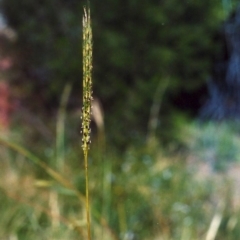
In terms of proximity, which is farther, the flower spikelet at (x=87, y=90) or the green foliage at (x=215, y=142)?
the green foliage at (x=215, y=142)

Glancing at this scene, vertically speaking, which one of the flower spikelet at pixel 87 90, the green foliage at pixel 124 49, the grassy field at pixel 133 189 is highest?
the flower spikelet at pixel 87 90

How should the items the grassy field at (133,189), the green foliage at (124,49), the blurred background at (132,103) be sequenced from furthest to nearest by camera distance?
the green foliage at (124,49), the blurred background at (132,103), the grassy field at (133,189)

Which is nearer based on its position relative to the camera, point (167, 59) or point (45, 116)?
point (167, 59)

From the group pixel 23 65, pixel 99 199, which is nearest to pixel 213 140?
pixel 99 199

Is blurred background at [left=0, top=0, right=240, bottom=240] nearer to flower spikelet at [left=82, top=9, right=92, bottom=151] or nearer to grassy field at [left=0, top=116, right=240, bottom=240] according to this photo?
grassy field at [left=0, top=116, right=240, bottom=240]

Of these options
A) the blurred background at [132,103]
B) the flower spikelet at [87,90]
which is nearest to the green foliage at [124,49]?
the blurred background at [132,103]

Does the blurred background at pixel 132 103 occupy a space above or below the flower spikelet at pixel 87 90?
below

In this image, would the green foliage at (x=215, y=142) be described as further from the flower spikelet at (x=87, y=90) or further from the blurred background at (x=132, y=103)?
the flower spikelet at (x=87, y=90)

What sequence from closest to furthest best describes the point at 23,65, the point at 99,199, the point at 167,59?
the point at 99,199 → the point at 167,59 → the point at 23,65

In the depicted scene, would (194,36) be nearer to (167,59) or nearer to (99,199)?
(167,59)
